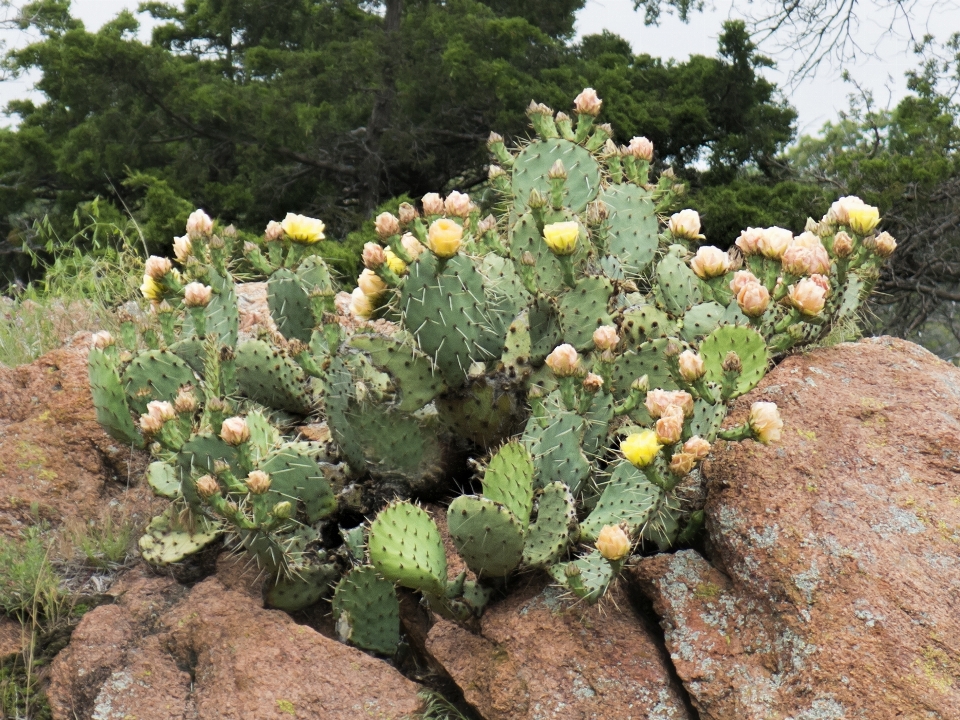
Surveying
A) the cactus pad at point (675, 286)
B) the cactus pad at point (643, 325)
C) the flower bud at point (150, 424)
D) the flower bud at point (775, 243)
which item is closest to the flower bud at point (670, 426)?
the flower bud at point (775, 243)

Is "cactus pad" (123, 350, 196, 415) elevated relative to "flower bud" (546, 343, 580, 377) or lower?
lower

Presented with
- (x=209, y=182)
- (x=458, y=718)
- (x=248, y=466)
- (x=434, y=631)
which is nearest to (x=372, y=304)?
(x=248, y=466)

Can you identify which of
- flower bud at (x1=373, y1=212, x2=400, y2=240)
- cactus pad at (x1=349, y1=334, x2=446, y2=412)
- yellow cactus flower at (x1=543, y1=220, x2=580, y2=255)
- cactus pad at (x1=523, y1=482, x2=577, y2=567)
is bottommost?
cactus pad at (x1=523, y1=482, x2=577, y2=567)

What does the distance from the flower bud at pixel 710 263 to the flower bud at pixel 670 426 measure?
2.10 feet

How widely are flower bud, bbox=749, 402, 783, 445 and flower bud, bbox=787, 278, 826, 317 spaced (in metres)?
→ 0.34

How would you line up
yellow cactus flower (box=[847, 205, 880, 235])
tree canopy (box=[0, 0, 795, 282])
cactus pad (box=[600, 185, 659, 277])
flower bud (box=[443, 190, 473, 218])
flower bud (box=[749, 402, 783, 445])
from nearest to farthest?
flower bud (box=[749, 402, 783, 445]) → flower bud (box=[443, 190, 473, 218]) → yellow cactus flower (box=[847, 205, 880, 235]) → cactus pad (box=[600, 185, 659, 277]) → tree canopy (box=[0, 0, 795, 282])

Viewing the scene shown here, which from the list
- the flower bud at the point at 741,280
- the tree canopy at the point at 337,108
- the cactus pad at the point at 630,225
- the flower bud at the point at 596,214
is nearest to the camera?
the flower bud at the point at 741,280

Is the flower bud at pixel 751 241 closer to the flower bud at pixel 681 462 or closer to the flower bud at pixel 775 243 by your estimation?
the flower bud at pixel 775 243

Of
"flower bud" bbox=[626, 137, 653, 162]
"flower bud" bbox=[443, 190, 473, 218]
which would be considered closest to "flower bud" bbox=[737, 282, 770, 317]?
"flower bud" bbox=[443, 190, 473, 218]

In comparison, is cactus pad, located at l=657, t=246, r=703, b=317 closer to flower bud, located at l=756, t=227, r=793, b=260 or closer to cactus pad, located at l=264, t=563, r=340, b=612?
flower bud, located at l=756, t=227, r=793, b=260

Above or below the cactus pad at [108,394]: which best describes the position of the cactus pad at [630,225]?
above

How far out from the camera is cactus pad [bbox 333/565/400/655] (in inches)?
107

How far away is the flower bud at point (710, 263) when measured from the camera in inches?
109

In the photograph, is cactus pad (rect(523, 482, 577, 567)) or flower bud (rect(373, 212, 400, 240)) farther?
flower bud (rect(373, 212, 400, 240))
